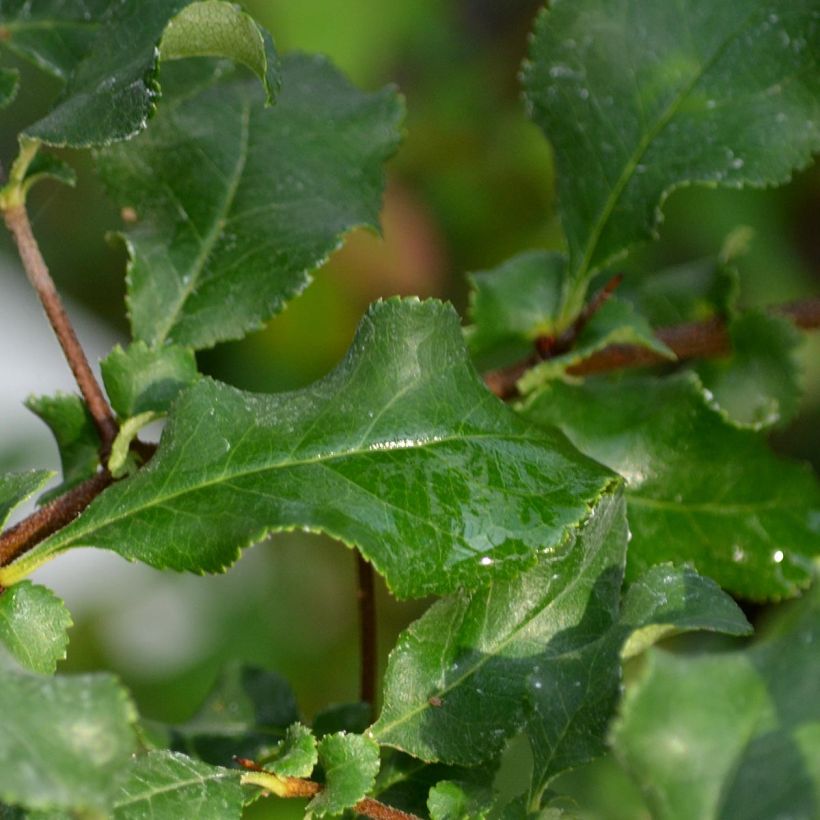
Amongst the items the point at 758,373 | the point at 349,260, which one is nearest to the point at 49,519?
the point at 758,373

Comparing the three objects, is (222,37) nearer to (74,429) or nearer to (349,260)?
(74,429)

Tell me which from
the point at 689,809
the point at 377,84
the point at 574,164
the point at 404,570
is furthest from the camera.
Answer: the point at 377,84

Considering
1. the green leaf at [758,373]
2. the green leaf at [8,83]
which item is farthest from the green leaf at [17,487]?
the green leaf at [758,373]

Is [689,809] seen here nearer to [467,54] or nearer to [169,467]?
[169,467]

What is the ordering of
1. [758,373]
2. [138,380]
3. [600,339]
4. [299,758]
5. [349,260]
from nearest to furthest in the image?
[299,758], [138,380], [600,339], [758,373], [349,260]

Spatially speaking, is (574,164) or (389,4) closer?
(574,164)

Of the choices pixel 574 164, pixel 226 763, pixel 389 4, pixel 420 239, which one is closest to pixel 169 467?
pixel 226 763
